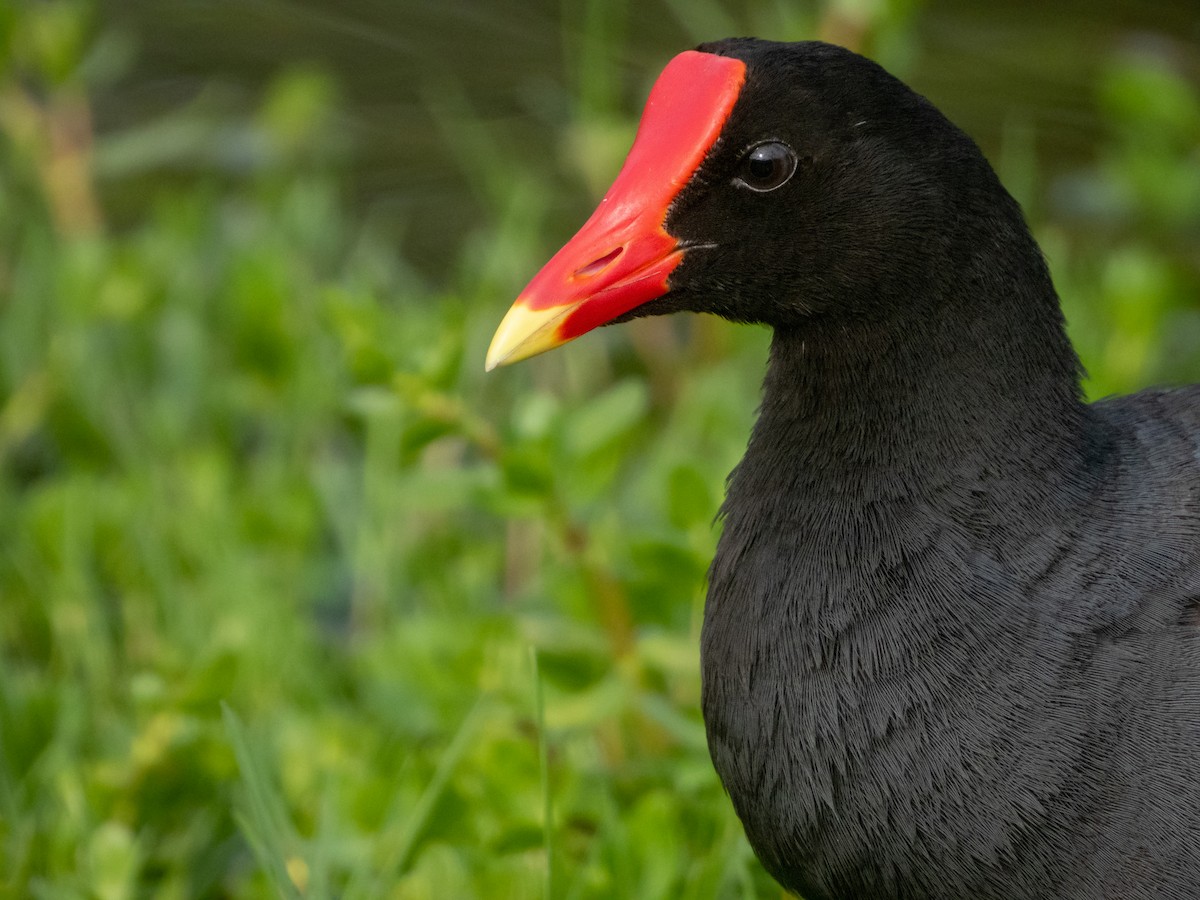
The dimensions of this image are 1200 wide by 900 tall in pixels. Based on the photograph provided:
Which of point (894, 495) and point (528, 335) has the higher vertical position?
point (528, 335)

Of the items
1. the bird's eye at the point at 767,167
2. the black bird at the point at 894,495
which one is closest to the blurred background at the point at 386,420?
the black bird at the point at 894,495

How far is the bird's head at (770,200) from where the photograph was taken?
1.64 metres

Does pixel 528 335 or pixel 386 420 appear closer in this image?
pixel 528 335

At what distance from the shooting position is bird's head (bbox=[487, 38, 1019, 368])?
1.64m

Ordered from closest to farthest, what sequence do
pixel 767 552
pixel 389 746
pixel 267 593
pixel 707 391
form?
pixel 767 552
pixel 389 746
pixel 267 593
pixel 707 391

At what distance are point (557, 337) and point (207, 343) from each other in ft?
5.93

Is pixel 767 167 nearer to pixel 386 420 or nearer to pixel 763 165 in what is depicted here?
pixel 763 165

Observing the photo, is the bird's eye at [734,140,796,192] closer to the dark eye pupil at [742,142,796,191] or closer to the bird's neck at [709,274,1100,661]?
the dark eye pupil at [742,142,796,191]

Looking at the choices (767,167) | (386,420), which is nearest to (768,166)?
(767,167)

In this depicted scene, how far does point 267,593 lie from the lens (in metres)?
2.60

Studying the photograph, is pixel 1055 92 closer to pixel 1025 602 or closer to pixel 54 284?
pixel 54 284

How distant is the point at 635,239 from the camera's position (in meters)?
1.67

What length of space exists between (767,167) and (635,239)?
15 centimetres

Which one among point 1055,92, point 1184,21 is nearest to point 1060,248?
point 1055,92
